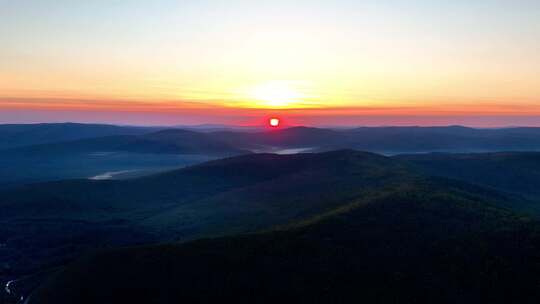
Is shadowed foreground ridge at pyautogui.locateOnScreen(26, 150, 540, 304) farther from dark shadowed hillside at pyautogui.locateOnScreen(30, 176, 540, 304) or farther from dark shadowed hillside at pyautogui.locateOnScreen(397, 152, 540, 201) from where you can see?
dark shadowed hillside at pyautogui.locateOnScreen(397, 152, 540, 201)

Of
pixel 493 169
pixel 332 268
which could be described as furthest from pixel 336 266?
pixel 493 169

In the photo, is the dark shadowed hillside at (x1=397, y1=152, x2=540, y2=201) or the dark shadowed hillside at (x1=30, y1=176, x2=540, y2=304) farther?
the dark shadowed hillside at (x1=397, y1=152, x2=540, y2=201)

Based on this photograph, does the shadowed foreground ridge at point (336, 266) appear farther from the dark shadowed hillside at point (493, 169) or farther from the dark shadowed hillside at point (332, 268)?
the dark shadowed hillside at point (493, 169)

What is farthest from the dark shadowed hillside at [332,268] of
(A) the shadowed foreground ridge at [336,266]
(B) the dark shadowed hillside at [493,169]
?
(B) the dark shadowed hillside at [493,169]

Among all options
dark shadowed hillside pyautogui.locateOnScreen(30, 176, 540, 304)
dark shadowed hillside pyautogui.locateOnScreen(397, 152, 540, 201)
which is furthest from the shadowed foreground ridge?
dark shadowed hillside pyautogui.locateOnScreen(397, 152, 540, 201)

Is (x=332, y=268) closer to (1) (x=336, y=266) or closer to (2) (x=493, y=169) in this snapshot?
(1) (x=336, y=266)

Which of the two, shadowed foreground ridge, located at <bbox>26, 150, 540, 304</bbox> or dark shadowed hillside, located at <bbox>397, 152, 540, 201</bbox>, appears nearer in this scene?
shadowed foreground ridge, located at <bbox>26, 150, 540, 304</bbox>

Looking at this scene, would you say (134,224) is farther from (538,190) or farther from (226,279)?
(538,190)

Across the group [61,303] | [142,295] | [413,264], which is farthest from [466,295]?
[61,303]
